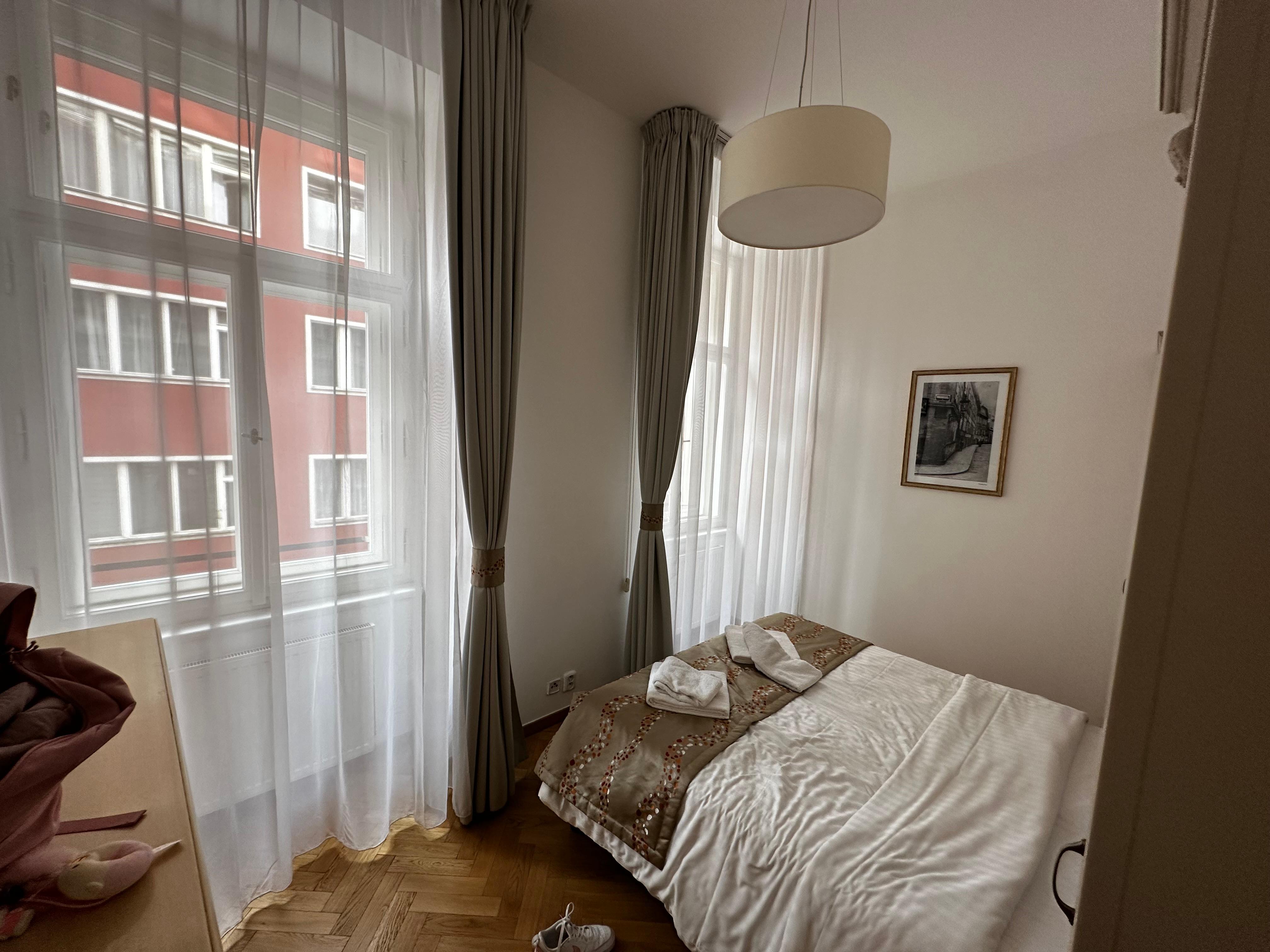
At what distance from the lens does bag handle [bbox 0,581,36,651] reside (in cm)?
58

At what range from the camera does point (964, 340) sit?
9.59 ft

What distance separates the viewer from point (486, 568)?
6.37ft

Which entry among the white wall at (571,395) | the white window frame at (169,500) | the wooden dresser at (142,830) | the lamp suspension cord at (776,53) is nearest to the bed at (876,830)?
the white wall at (571,395)

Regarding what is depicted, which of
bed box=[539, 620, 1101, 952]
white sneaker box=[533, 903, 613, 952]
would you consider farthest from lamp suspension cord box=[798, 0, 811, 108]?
white sneaker box=[533, 903, 613, 952]

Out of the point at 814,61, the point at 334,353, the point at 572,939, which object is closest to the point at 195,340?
the point at 334,353

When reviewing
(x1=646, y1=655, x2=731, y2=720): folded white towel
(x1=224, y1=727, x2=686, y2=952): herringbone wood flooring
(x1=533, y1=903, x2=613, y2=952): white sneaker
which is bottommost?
(x1=224, y1=727, x2=686, y2=952): herringbone wood flooring

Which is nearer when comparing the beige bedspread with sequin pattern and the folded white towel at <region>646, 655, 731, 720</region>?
the beige bedspread with sequin pattern

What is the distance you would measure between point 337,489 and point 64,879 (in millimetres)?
1221

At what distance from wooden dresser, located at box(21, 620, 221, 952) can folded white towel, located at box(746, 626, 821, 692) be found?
1799mm

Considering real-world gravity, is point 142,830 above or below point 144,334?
below

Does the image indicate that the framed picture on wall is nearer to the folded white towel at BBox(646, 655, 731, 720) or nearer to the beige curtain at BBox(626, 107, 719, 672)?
the beige curtain at BBox(626, 107, 719, 672)

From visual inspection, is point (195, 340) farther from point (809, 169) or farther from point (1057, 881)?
point (1057, 881)

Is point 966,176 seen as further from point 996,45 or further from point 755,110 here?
point 755,110

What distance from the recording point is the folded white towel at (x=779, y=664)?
197 cm
